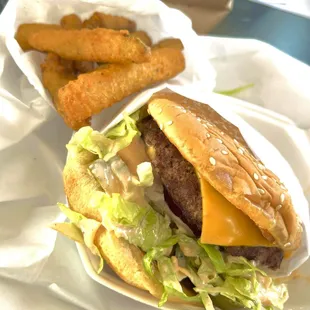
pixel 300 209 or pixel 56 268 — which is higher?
pixel 300 209

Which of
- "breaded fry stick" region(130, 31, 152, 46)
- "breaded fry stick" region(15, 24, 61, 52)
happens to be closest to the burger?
"breaded fry stick" region(130, 31, 152, 46)

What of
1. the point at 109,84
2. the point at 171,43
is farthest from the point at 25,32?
the point at 171,43

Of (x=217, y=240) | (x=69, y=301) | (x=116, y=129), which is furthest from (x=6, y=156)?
(x=217, y=240)

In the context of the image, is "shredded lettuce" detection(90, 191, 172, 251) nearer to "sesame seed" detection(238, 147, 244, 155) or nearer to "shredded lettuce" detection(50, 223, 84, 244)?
"shredded lettuce" detection(50, 223, 84, 244)

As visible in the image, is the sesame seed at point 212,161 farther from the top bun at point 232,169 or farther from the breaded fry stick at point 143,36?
the breaded fry stick at point 143,36

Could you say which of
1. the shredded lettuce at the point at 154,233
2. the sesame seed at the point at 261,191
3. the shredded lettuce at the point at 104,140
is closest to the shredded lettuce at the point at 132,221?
the shredded lettuce at the point at 154,233

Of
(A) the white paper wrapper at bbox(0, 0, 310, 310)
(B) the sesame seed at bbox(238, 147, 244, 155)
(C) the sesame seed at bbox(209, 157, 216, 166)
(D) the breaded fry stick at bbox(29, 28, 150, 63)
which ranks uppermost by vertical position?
(D) the breaded fry stick at bbox(29, 28, 150, 63)

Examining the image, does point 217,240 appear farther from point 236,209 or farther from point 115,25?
point 115,25
